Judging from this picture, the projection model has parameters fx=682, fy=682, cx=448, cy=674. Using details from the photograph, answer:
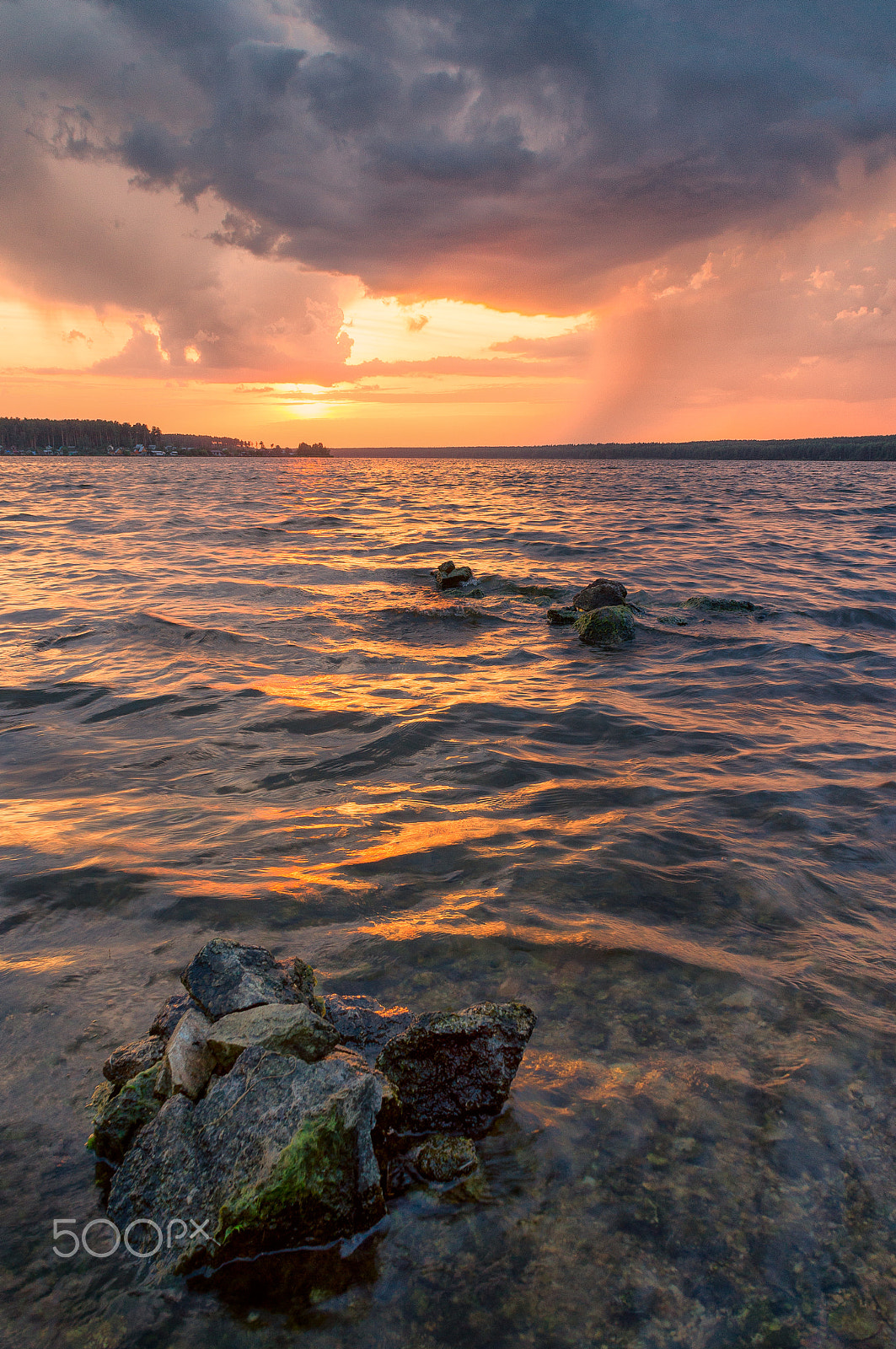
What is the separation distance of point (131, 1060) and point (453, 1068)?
1.31m

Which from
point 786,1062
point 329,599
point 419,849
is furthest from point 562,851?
point 329,599

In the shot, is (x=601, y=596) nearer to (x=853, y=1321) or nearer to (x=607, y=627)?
(x=607, y=627)

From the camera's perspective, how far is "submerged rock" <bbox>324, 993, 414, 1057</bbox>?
3.04 metres

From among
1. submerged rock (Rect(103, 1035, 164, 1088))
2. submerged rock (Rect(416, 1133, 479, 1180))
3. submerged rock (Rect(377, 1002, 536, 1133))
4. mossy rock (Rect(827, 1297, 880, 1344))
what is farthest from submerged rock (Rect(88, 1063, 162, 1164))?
mossy rock (Rect(827, 1297, 880, 1344))

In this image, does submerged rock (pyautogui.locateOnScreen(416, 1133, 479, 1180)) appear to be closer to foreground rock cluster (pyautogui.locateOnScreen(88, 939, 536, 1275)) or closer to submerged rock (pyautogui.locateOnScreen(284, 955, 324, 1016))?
foreground rock cluster (pyautogui.locateOnScreen(88, 939, 536, 1275))

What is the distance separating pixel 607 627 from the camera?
1148 centimetres

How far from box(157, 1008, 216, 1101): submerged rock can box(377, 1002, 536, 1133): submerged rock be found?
0.70 meters

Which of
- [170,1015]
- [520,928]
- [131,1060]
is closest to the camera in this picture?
[131,1060]

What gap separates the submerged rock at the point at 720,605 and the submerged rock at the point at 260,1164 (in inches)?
507

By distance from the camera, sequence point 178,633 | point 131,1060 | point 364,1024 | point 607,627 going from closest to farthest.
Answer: point 131,1060, point 364,1024, point 178,633, point 607,627

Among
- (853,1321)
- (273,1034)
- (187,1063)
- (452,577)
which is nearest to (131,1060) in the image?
(187,1063)

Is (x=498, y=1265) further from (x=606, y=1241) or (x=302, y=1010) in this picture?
(x=302, y=1010)

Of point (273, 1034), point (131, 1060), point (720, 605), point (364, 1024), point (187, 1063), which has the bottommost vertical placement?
point (720, 605)

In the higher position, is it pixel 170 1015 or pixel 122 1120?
pixel 170 1015
